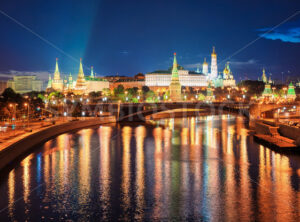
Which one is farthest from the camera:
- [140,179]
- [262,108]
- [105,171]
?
[262,108]

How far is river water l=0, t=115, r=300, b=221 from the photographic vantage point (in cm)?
1466

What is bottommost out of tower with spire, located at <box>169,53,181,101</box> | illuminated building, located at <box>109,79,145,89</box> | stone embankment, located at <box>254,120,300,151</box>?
stone embankment, located at <box>254,120,300,151</box>

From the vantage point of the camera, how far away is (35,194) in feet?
55.5

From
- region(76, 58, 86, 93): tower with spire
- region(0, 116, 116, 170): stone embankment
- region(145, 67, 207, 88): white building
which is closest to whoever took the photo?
region(0, 116, 116, 170): stone embankment

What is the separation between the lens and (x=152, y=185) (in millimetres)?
18578

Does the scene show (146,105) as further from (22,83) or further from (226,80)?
(22,83)

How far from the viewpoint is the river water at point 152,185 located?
1466 cm

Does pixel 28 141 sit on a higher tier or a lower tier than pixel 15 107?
lower

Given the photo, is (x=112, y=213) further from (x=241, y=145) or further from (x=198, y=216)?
(x=241, y=145)

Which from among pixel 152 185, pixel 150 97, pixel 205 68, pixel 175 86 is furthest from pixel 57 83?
pixel 152 185

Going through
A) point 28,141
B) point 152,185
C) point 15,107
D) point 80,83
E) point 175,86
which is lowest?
point 152,185

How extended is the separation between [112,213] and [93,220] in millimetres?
932

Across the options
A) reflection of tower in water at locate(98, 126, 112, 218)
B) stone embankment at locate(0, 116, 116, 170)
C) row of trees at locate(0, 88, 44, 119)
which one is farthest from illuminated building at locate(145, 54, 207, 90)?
reflection of tower in water at locate(98, 126, 112, 218)

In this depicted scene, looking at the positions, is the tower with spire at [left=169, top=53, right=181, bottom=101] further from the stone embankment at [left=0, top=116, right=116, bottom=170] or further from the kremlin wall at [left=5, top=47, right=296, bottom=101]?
the stone embankment at [left=0, top=116, right=116, bottom=170]
